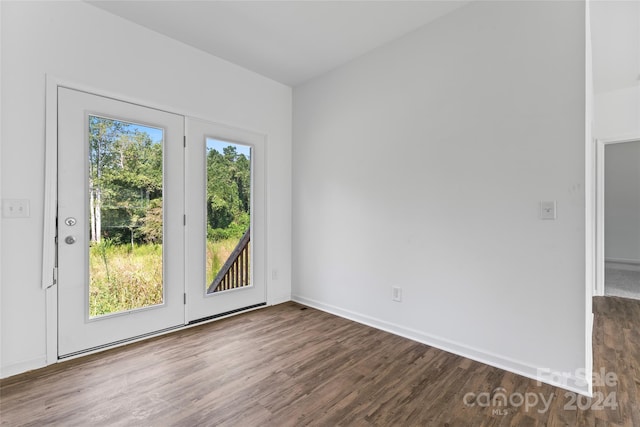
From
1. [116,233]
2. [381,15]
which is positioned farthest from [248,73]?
[116,233]

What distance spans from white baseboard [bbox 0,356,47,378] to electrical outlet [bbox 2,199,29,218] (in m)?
1.03

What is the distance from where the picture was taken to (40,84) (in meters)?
2.13

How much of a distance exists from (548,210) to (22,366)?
149 inches

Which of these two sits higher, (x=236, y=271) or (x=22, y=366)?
(x=236, y=271)

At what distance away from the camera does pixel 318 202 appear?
139 inches

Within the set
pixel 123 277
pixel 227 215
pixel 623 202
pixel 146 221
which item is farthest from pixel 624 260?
pixel 123 277

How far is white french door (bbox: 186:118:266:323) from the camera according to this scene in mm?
2938

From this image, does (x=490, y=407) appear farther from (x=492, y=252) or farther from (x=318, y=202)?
(x=318, y=202)

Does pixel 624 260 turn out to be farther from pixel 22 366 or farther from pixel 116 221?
pixel 22 366

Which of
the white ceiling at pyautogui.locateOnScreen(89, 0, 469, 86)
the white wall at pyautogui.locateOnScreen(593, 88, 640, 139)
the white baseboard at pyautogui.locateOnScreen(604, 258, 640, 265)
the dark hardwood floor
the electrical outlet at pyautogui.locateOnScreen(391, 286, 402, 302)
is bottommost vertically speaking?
the dark hardwood floor

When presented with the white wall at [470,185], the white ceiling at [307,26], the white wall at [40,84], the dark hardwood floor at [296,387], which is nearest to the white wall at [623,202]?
the white ceiling at [307,26]

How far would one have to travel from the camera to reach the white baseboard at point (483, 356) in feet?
6.15

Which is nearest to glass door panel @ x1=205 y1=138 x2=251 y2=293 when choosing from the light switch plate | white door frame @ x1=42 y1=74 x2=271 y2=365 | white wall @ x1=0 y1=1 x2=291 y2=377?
white wall @ x1=0 y1=1 x2=291 y2=377

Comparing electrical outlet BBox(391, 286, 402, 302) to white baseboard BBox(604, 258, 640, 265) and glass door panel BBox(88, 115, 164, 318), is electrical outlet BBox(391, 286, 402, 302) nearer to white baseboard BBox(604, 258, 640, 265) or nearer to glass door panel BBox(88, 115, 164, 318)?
glass door panel BBox(88, 115, 164, 318)
